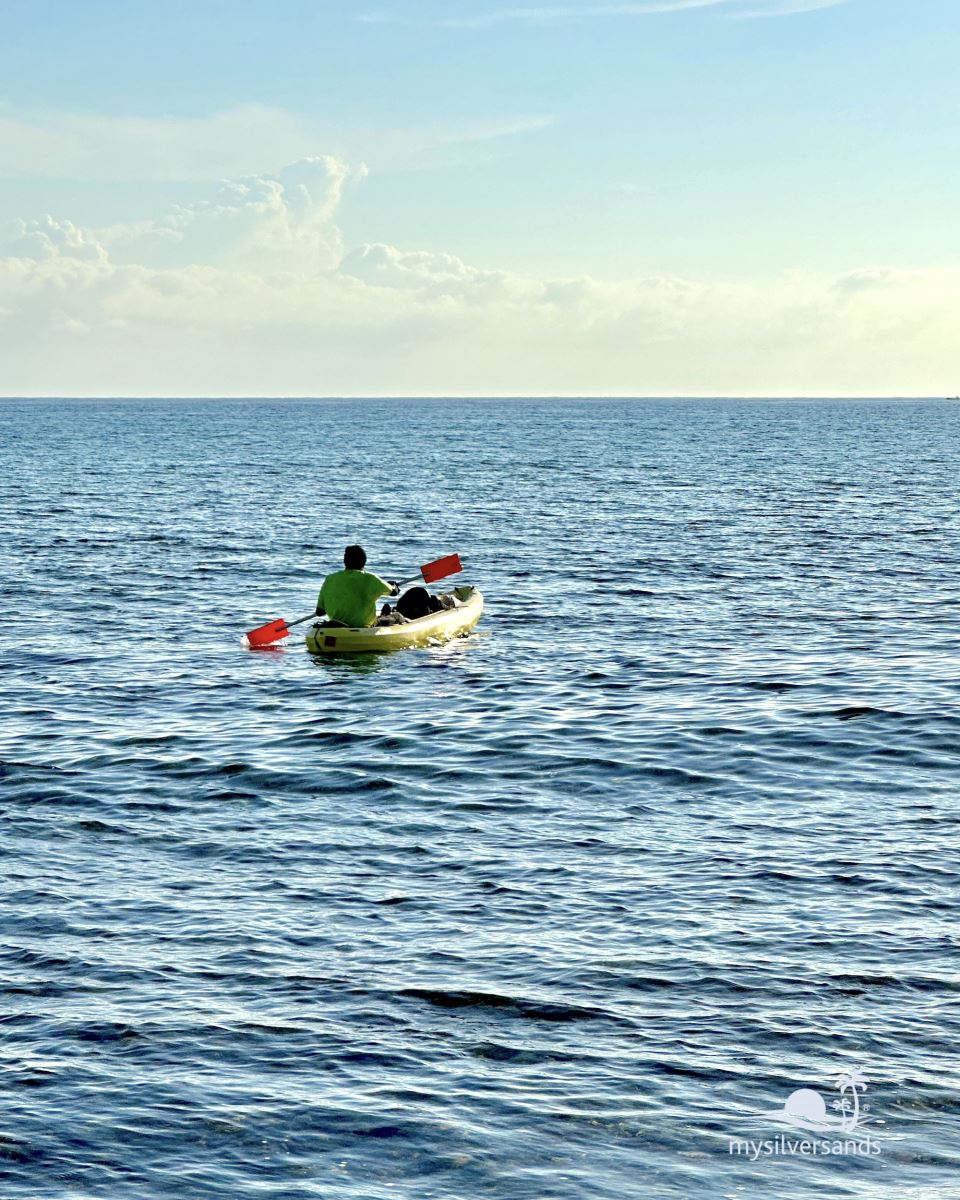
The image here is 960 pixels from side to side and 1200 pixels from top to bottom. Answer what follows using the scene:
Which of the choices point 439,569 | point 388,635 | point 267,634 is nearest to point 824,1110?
point 388,635

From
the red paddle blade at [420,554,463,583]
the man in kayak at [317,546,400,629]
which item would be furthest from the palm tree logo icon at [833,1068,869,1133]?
the red paddle blade at [420,554,463,583]

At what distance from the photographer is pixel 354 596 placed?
25812 millimetres

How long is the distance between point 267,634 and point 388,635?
2.30 m

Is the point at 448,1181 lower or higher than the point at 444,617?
lower

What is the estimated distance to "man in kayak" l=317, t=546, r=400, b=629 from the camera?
25672mm

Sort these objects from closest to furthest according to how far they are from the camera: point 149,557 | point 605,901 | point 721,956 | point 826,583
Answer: point 721,956 < point 605,901 < point 826,583 < point 149,557

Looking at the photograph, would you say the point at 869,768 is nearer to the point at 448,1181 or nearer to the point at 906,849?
the point at 906,849

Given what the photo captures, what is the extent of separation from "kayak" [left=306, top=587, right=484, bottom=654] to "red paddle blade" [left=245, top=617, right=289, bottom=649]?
638mm

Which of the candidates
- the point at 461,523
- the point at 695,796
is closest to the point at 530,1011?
the point at 695,796

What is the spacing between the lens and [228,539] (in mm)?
46094

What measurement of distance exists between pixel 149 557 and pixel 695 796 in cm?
2677
